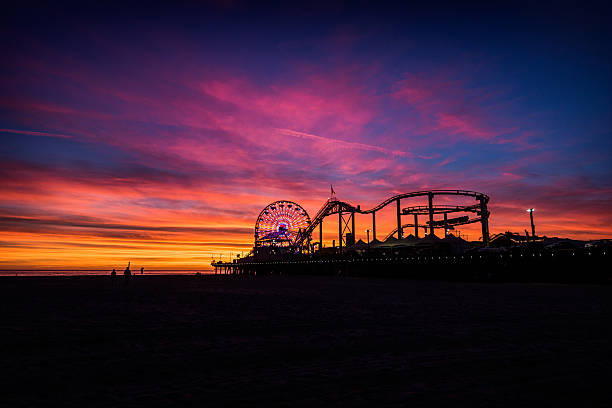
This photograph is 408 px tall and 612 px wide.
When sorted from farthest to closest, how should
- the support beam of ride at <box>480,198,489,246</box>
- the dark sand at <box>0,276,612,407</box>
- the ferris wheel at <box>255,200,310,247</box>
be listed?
the ferris wheel at <box>255,200,310,247</box>
the support beam of ride at <box>480,198,489,246</box>
the dark sand at <box>0,276,612,407</box>

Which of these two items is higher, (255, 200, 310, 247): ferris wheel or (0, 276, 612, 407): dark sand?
(255, 200, 310, 247): ferris wheel

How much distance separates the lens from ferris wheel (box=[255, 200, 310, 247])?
316ft

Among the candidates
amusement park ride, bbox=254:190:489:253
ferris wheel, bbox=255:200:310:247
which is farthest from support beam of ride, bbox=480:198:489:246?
ferris wheel, bbox=255:200:310:247

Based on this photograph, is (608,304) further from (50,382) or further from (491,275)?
(491,275)

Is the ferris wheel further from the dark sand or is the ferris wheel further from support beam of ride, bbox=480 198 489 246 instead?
the dark sand

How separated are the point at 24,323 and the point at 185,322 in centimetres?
374

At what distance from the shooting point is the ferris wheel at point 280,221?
96.4 meters

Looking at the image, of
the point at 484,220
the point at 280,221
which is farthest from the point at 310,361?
the point at 280,221

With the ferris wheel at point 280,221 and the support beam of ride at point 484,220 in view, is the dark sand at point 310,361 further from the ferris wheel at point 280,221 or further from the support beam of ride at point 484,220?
the ferris wheel at point 280,221

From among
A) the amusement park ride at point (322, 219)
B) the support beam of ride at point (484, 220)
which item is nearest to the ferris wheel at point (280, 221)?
the amusement park ride at point (322, 219)

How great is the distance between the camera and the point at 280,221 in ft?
321

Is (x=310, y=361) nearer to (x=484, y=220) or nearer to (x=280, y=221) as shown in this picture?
(x=484, y=220)

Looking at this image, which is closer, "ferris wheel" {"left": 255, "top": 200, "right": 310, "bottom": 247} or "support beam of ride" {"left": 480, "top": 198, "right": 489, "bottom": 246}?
"support beam of ride" {"left": 480, "top": 198, "right": 489, "bottom": 246}

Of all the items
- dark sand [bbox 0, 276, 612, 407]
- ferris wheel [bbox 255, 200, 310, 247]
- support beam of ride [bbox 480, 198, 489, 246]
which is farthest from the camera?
ferris wheel [bbox 255, 200, 310, 247]
